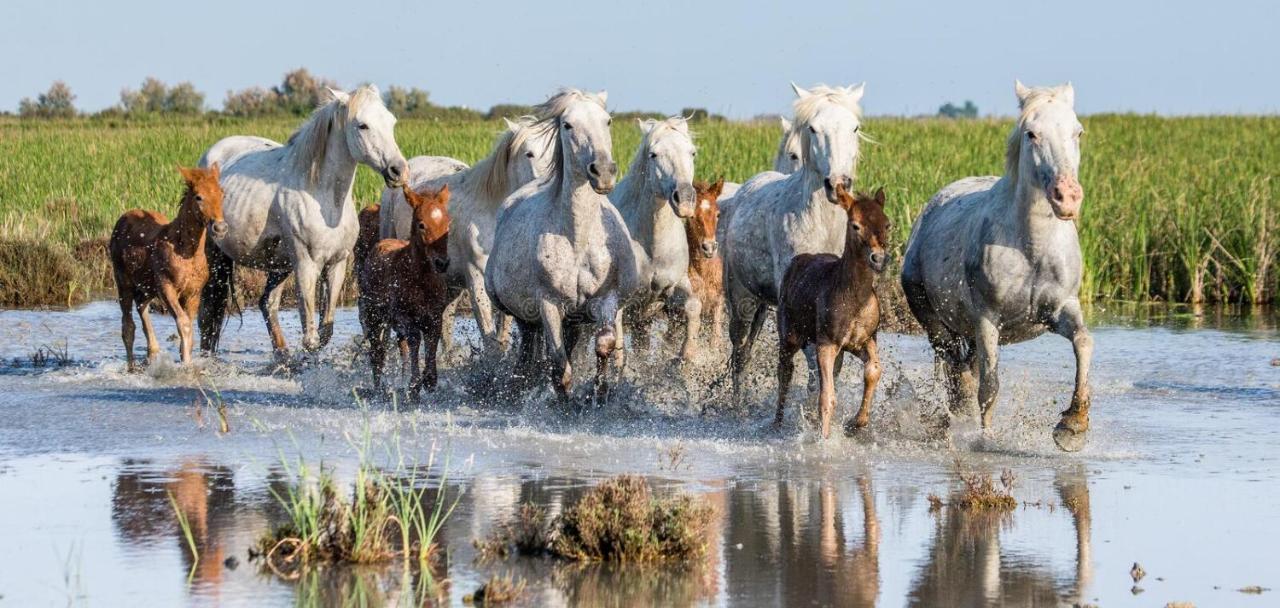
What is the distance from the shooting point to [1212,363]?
13.2m

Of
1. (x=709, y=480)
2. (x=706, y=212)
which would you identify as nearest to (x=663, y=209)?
(x=706, y=212)

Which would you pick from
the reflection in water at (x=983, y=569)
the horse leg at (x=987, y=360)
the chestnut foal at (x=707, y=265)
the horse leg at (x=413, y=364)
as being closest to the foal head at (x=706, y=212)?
the chestnut foal at (x=707, y=265)

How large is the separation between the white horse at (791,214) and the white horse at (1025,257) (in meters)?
0.70

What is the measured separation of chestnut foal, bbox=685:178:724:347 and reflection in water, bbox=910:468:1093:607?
394 cm

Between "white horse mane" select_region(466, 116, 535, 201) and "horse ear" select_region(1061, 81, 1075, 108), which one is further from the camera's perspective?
"white horse mane" select_region(466, 116, 535, 201)

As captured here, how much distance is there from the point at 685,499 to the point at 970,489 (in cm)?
147

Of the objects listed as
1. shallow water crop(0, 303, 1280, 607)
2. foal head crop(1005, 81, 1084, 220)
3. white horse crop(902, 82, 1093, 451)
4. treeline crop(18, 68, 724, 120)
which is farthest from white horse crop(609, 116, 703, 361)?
treeline crop(18, 68, 724, 120)

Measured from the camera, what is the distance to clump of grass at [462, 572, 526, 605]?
18.8ft

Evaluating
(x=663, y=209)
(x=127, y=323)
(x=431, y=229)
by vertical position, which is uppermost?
(x=663, y=209)

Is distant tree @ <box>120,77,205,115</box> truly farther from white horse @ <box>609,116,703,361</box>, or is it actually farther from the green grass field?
Result: white horse @ <box>609,116,703,361</box>

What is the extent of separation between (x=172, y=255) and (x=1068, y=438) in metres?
6.44

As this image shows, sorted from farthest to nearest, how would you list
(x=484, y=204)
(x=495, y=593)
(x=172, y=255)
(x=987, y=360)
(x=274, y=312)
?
1. (x=274, y=312)
2. (x=484, y=204)
3. (x=172, y=255)
4. (x=987, y=360)
5. (x=495, y=593)

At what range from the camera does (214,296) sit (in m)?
14.0

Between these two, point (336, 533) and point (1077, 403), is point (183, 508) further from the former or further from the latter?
point (1077, 403)
